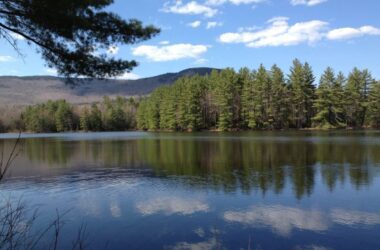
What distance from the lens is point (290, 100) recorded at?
75.4 metres

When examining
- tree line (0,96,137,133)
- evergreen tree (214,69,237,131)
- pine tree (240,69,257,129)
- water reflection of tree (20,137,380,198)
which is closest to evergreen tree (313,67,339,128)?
pine tree (240,69,257,129)

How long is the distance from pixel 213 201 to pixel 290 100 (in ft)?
212

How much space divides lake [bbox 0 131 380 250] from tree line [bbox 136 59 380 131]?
5013cm

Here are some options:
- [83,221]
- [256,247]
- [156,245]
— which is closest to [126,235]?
[156,245]

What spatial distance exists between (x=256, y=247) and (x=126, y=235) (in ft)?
11.7

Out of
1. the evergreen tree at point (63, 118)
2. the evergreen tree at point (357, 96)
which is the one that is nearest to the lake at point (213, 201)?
the evergreen tree at point (357, 96)

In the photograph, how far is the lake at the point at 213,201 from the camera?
32.7 feet

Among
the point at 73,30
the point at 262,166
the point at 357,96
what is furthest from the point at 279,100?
the point at 73,30

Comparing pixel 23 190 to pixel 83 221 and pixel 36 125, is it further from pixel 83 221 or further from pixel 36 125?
pixel 36 125

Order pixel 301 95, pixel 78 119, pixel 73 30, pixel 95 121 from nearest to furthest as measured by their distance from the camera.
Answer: pixel 73 30 < pixel 301 95 < pixel 95 121 < pixel 78 119

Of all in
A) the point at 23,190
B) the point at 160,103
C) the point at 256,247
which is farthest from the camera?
the point at 160,103

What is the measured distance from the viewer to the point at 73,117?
402 ft

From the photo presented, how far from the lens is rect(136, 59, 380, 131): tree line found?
73750mm

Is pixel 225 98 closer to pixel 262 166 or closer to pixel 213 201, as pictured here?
pixel 262 166
